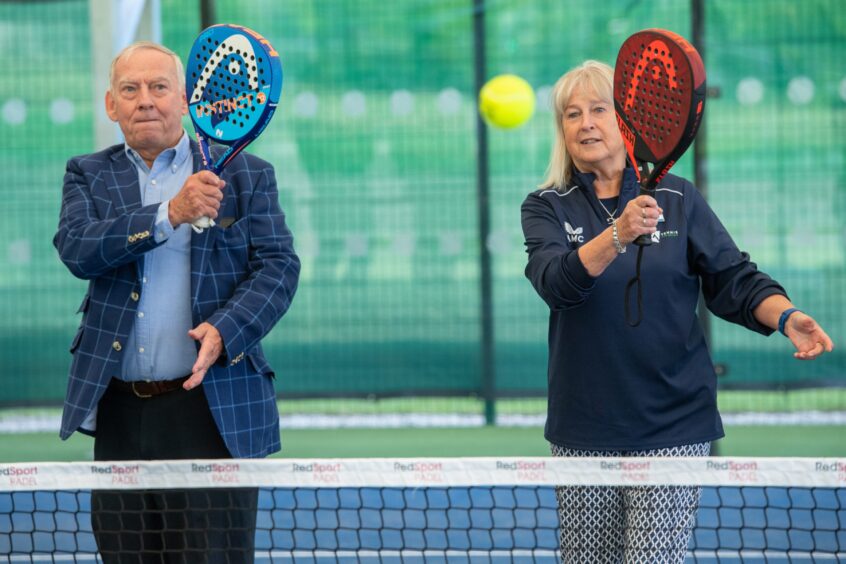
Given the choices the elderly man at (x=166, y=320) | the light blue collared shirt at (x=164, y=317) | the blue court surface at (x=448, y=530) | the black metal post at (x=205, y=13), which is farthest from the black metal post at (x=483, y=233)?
the light blue collared shirt at (x=164, y=317)

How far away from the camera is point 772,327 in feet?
10.0

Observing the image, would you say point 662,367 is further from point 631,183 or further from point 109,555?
point 109,555

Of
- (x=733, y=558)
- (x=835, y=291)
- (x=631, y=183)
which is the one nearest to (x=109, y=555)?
(x=631, y=183)

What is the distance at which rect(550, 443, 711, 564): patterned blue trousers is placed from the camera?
3051 millimetres

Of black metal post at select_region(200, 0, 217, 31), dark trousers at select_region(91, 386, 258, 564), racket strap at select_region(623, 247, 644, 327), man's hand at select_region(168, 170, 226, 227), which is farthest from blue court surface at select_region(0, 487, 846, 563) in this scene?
black metal post at select_region(200, 0, 217, 31)

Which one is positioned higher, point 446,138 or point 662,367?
point 446,138

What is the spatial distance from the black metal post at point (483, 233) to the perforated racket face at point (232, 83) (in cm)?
405

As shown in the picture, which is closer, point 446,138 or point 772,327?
point 772,327

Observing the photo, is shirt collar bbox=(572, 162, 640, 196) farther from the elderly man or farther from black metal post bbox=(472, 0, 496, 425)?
black metal post bbox=(472, 0, 496, 425)

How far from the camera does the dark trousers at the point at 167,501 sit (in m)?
3.15

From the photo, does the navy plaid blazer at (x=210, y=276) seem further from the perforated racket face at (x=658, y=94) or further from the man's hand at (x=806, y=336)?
the man's hand at (x=806, y=336)

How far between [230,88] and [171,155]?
29 cm

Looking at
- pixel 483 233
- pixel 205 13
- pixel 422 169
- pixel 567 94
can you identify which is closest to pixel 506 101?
pixel 422 169

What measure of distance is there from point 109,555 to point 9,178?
15.0ft
